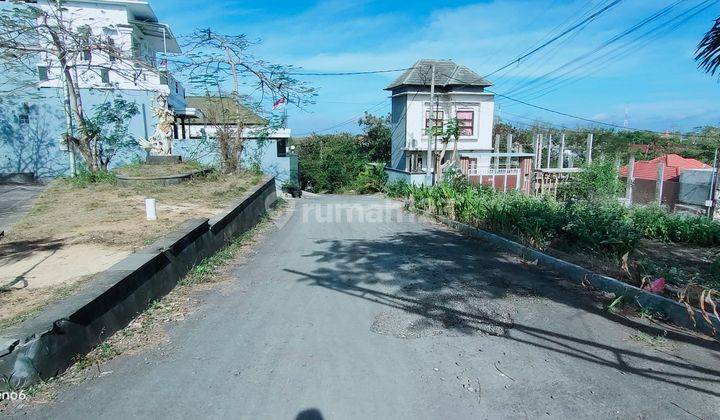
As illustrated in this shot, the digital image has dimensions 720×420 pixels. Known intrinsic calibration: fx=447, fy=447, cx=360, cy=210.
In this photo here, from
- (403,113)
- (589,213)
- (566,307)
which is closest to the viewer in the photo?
(566,307)

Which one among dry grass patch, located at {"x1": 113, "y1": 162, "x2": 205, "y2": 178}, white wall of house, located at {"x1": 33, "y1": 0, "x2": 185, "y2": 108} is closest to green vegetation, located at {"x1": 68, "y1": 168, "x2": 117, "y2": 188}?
dry grass patch, located at {"x1": 113, "y1": 162, "x2": 205, "y2": 178}

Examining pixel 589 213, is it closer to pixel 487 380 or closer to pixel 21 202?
pixel 487 380

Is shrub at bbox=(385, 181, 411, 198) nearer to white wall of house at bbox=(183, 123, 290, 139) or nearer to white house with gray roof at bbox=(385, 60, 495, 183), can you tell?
white house with gray roof at bbox=(385, 60, 495, 183)

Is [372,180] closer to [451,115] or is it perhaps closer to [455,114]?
[451,115]

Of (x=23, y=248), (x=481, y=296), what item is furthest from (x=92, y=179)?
(x=481, y=296)

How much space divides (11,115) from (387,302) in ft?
59.0

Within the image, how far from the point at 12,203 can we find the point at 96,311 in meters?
9.46

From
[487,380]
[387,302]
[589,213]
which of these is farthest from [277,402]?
[589,213]

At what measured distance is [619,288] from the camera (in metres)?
5.14

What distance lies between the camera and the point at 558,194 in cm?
1936

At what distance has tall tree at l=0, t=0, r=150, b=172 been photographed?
13.5 meters

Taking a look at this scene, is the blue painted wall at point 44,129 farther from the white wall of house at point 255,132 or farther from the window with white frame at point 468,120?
the window with white frame at point 468,120

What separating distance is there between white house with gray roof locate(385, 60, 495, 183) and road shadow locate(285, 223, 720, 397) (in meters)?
21.5

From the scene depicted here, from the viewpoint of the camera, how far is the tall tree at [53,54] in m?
13.5
